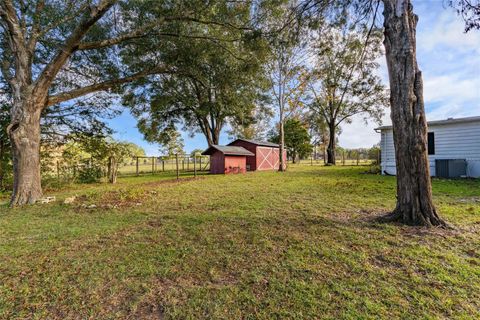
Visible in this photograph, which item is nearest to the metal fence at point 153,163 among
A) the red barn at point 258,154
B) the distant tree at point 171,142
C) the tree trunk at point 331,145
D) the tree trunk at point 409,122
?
the distant tree at point 171,142

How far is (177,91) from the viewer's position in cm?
1563

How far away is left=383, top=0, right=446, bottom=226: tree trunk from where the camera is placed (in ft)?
11.9

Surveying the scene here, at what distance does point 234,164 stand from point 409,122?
13241 millimetres

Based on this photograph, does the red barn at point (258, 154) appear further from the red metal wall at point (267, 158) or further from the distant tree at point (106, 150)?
the distant tree at point (106, 150)

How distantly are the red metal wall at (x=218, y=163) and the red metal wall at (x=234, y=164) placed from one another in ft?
0.94

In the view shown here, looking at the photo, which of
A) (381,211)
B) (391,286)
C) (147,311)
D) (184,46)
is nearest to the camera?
(147,311)

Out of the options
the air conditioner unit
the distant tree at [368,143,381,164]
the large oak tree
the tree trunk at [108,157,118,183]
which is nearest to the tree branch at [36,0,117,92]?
the large oak tree

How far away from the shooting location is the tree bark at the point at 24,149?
5.93 meters

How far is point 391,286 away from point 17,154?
8.56 m

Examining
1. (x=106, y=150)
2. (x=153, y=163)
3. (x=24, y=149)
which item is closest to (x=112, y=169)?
(x=106, y=150)

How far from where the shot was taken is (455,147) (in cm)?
1041

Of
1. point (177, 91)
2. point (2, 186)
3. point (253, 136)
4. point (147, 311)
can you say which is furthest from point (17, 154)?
point (253, 136)

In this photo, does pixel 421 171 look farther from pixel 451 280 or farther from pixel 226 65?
pixel 226 65

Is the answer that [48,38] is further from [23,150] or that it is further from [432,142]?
[432,142]
